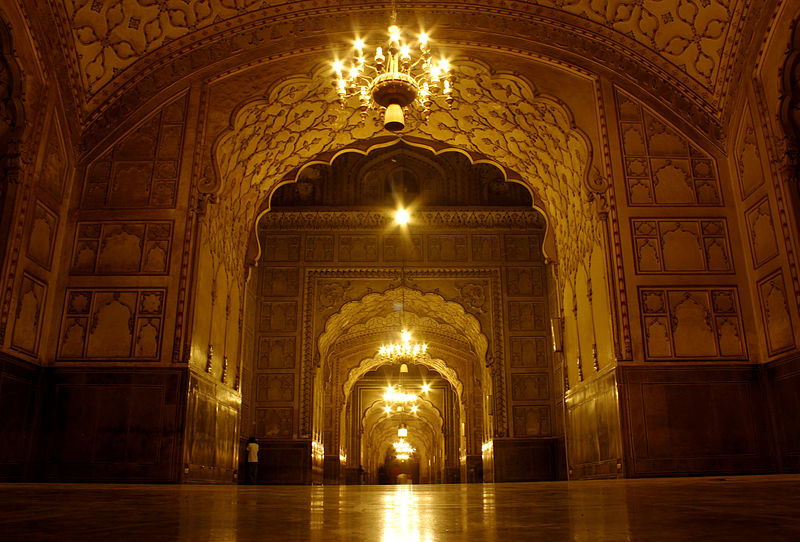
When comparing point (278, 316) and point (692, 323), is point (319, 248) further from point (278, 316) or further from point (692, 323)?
point (692, 323)

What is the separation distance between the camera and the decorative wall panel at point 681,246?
24.1 ft

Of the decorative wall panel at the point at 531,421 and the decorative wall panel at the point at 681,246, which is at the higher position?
the decorative wall panel at the point at 681,246

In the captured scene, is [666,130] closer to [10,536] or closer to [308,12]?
[308,12]

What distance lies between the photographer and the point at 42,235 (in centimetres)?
697

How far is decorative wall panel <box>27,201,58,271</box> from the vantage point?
6.79m

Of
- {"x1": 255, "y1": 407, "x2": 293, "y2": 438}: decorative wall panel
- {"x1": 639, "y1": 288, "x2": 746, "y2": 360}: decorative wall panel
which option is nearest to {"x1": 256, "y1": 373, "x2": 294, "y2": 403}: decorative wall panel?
{"x1": 255, "y1": 407, "x2": 293, "y2": 438}: decorative wall panel

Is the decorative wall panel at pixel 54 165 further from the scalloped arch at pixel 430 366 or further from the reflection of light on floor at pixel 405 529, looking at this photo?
the scalloped arch at pixel 430 366

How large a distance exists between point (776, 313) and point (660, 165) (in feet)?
7.12

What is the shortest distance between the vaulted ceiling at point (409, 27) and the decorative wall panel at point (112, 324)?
2280mm

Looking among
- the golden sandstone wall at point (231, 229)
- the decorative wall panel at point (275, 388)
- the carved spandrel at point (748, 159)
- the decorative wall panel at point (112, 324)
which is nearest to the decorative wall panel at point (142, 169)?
the golden sandstone wall at point (231, 229)

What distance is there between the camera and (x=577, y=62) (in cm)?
823

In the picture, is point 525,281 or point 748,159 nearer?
point 748,159

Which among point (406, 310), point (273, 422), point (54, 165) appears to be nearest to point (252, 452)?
point (273, 422)

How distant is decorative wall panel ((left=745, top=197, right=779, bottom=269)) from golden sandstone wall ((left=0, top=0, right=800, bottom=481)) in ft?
0.12
